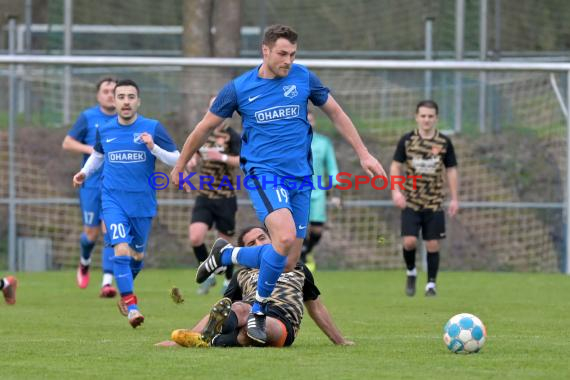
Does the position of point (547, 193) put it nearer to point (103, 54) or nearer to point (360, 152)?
point (103, 54)

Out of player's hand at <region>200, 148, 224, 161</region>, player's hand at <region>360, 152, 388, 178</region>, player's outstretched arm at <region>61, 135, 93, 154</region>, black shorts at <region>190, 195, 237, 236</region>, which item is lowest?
black shorts at <region>190, 195, 237, 236</region>

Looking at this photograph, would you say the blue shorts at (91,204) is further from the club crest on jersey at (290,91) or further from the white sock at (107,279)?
the club crest on jersey at (290,91)

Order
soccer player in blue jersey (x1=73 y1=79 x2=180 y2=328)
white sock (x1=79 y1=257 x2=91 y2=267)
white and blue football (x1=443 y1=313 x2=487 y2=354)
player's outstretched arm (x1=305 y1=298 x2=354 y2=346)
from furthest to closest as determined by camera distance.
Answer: white sock (x1=79 y1=257 x2=91 y2=267) → soccer player in blue jersey (x1=73 y1=79 x2=180 y2=328) → player's outstretched arm (x1=305 y1=298 x2=354 y2=346) → white and blue football (x1=443 y1=313 x2=487 y2=354)

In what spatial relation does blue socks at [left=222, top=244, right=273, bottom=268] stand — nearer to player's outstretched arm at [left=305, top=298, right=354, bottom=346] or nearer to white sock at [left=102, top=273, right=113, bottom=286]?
player's outstretched arm at [left=305, top=298, right=354, bottom=346]

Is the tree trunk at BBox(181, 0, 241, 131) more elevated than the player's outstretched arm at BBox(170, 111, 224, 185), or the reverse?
the tree trunk at BBox(181, 0, 241, 131)

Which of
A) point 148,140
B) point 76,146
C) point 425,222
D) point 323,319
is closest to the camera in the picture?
point 323,319

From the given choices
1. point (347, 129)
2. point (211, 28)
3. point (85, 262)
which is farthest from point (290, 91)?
point (211, 28)

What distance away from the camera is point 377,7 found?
76.1 ft

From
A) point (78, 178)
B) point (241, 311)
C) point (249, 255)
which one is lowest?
point (241, 311)

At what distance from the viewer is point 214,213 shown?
14.2m

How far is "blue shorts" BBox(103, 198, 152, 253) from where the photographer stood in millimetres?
10570

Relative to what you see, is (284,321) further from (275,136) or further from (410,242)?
(410,242)

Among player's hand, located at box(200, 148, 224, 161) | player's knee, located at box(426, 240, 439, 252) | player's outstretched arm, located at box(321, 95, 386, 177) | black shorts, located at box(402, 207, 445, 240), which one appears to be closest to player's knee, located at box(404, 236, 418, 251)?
black shorts, located at box(402, 207, 445, 240)

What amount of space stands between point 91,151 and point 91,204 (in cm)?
95
